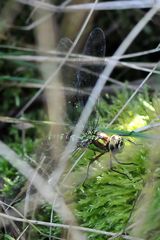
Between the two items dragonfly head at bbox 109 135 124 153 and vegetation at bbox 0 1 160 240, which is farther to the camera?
dragonfly head at bbox 109 135 124 153

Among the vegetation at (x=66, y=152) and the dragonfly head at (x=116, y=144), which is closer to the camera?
the vegetation at (x=66, y=152)

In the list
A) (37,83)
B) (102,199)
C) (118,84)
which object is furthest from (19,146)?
(102,199)

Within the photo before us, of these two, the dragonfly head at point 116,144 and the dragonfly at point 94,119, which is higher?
the dragonfly at point 94,119

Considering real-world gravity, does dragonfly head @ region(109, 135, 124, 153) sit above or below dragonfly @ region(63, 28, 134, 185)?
below

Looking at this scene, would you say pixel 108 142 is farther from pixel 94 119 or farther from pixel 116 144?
pixel 94 119

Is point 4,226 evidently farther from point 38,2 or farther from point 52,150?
point 38,2

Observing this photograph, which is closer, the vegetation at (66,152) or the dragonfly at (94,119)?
the vegetation at (66,152)

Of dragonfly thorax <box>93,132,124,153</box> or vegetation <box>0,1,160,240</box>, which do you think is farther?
dragonfly thorax <box>93,132,124,153</box>
